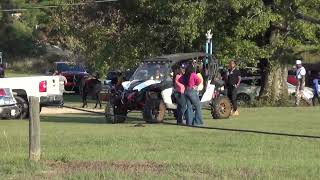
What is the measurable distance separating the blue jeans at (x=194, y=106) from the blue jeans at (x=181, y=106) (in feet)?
0.64

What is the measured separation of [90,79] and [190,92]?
12.9 meters

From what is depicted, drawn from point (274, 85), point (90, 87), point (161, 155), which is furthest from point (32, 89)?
point (161, 155)

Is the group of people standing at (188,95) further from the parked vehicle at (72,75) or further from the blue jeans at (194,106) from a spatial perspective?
the parked vehicle at (72,75)

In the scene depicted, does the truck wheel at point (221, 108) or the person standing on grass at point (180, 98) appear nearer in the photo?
the person standing on grass at point (180, 98)

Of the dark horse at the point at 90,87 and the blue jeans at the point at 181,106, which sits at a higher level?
the dark horse at the point at 90,87

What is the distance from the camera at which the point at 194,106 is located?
18.6 meters

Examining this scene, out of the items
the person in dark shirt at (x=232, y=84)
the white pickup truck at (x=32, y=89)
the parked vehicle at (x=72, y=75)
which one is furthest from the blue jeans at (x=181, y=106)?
the parked vehicle at (x=72, y=75)

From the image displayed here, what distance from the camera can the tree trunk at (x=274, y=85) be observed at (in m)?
31.2

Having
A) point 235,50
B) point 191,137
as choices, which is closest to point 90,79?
point 235,50

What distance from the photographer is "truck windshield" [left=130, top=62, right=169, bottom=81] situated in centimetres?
2083

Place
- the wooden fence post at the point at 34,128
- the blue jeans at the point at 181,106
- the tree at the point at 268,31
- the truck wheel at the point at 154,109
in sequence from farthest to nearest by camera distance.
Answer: the tree at the point at 268,31, the truck wheel at the point at 154,109, the blue jeans at the point at 181,106, the wooden fence post at the point at 34,128

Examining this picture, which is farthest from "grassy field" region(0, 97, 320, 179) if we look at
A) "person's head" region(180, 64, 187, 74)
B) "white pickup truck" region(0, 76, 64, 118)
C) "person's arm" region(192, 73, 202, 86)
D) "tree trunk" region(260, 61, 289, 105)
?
"tree trunk" region(260, 61, 289, 105)

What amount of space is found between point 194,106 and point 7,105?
7.10 meters

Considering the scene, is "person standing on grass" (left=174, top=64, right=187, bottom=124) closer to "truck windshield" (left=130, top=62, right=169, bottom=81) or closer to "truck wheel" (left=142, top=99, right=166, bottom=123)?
"truck wheel" (left=142, top=99, right=166, bottom=123)
